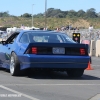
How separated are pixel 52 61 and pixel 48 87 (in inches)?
64.5

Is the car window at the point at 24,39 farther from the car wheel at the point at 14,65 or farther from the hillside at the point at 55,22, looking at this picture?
the hillside at the point at 55,22

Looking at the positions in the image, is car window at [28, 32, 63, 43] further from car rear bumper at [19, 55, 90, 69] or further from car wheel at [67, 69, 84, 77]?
car wheel at [67, 69, 84, 77]

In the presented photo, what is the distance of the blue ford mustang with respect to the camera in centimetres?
1162

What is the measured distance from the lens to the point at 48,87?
10172 mm

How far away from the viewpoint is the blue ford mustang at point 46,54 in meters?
11.6

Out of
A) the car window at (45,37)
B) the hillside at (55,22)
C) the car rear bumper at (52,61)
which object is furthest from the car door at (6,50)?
the hillside at (55,22)

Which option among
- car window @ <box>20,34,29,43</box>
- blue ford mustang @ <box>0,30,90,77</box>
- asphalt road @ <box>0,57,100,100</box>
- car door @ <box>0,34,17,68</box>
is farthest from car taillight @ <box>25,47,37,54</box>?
car door @ <box>0,34,17,68</box>

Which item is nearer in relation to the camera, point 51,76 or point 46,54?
point 46,54

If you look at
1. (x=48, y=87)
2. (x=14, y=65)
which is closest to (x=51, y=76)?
(x=14, y=65)

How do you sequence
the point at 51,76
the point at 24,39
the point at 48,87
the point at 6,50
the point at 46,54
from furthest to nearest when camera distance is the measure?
the point at 6,50
the point at 51,76
the point at 24,39
the point at 46,54
the point at 48,87

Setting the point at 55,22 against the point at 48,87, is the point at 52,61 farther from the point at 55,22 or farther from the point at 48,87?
the point at 55,22

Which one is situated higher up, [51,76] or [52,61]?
[52,61]

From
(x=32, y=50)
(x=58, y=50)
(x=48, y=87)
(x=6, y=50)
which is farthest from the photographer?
(x=6, y=50)

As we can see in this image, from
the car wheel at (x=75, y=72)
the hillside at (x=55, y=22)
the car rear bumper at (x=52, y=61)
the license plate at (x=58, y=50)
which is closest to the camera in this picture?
the car rear bumper at (x=52, y=61)
